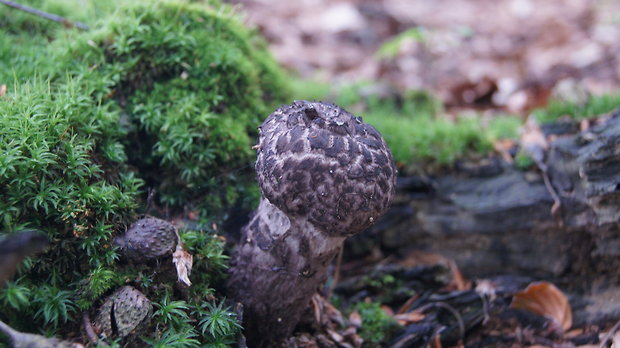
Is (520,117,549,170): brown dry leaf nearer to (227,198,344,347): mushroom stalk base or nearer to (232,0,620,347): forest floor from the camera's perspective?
(232,0,620,347): forest floor

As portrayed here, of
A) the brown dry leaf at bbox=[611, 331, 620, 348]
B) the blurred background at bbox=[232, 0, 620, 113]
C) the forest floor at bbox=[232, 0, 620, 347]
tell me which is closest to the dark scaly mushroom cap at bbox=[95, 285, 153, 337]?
the forest floor at bbox=[232, 0, 620, 347]

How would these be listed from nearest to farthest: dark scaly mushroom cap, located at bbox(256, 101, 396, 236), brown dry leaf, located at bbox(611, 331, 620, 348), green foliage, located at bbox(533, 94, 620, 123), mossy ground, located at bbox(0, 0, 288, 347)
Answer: dark scaly mushroom cap, located at bbox(256, 101, 396, 236) < mossy ground, located at bbox(0, 0, 288, 347) < brown dry leaf, located at bbox(611, 331, 620, 348) < green foliage, located at bbox(533, 94, 620, 123)

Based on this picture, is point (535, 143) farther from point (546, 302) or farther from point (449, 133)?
point (546, 302)

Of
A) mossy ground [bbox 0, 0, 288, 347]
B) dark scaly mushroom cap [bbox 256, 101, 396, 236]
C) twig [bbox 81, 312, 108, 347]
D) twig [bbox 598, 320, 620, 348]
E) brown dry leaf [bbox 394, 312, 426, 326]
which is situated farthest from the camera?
brown dry leaf [bbox 394, 312, 426, 326]

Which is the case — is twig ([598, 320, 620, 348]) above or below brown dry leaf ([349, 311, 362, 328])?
above

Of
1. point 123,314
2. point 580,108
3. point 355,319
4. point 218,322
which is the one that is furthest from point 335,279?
point 580,108

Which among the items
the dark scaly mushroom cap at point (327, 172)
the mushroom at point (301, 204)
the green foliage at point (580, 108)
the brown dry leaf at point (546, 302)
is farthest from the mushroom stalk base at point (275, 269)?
the green foliage at point (580, 108)
